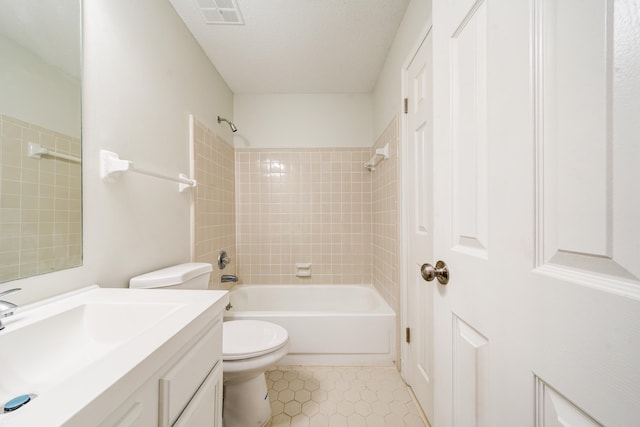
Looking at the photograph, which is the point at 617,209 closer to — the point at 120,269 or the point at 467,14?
the point at 467,14

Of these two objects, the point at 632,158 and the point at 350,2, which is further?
the point at 350,2

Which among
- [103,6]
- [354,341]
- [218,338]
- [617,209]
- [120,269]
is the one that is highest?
[103,6]

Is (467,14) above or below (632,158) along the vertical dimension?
above

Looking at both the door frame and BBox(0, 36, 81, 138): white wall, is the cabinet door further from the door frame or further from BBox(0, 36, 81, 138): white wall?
the door frame

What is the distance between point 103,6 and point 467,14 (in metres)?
1.28

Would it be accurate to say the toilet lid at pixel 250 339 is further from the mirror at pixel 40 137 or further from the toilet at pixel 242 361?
the mirror at pixel 40 137

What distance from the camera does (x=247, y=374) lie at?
3.80ft

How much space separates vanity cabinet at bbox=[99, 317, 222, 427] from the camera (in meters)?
0.44

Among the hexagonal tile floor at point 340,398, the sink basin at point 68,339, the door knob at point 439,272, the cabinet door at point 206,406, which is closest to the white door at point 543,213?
the door knob at point 439,272

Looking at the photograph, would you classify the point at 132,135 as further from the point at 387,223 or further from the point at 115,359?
the point at 387,223

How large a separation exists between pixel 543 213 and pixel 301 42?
1.84 m

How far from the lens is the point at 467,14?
0.55 meters

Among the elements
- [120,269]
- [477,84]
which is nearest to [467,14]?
[477,84]

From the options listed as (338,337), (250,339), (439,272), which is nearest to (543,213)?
(439,272)
